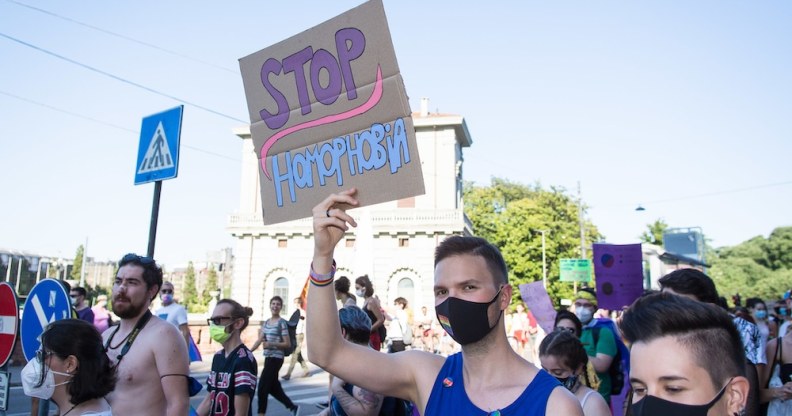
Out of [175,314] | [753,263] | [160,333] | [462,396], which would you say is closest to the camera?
[462,396]

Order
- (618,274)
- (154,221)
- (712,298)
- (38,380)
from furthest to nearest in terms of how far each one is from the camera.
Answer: (618,274) → (154,221) → (712,298) → (38,380)

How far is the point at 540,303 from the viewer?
7.56m

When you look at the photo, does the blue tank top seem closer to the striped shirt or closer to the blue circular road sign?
the blue circular road sign

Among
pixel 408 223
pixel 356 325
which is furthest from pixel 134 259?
pixel 408 223

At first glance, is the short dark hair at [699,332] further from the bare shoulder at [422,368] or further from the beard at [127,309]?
the beard at [127,309]

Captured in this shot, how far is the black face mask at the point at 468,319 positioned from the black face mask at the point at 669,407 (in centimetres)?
60

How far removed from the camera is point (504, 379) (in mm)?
2236

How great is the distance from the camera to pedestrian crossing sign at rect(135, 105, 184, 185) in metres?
5.78

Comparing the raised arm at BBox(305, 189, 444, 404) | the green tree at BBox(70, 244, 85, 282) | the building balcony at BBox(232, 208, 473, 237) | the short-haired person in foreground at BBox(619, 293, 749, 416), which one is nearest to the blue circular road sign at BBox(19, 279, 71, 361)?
the raised arm at BBox(305, 189, 444, 404)

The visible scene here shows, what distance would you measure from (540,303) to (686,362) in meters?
5.76

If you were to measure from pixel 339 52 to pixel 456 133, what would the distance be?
4081 centimetres

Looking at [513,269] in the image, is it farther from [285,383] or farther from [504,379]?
[504,379]

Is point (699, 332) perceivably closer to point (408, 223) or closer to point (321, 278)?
point (321, 278)

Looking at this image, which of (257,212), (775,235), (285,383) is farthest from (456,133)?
(775,235)
